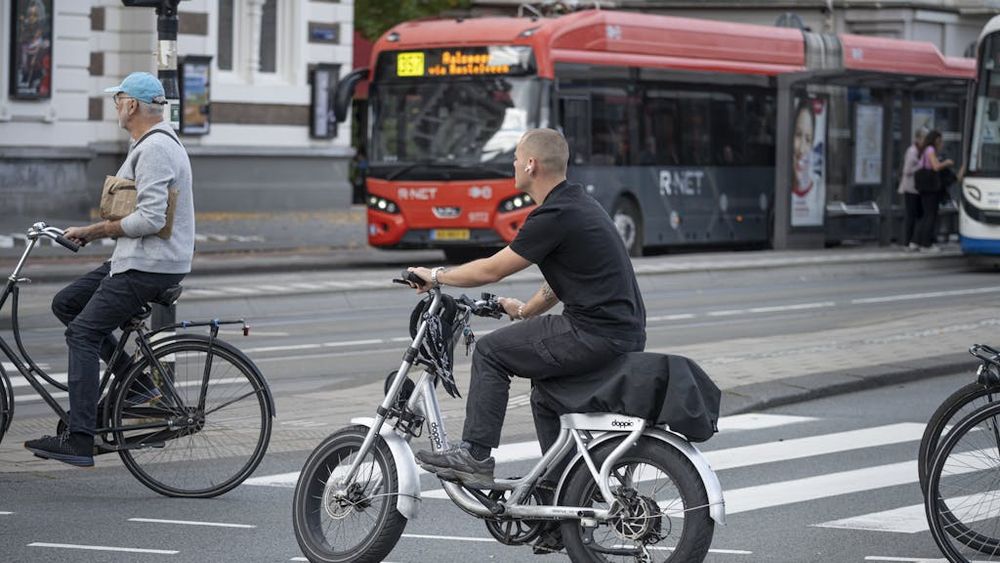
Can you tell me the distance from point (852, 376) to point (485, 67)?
39.7ft

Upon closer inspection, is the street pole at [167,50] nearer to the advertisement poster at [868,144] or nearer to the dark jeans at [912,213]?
the dark jeans at [912,213]

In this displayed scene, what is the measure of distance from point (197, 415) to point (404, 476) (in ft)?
6.67

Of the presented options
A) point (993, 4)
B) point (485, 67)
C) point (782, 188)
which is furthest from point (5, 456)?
point (993, 4)

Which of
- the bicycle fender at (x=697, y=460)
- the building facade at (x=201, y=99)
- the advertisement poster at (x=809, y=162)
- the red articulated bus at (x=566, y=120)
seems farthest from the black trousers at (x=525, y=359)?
the building facade at (x=201, y=99)

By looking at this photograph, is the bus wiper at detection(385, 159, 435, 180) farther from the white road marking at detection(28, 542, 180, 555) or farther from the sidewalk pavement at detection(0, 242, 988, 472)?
the white road marking at detection(28, 542, 180, 555)

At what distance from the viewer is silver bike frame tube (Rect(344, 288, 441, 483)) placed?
6234 millimetres

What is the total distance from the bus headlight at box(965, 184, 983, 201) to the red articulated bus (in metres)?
3.94

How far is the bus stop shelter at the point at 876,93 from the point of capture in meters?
27.5

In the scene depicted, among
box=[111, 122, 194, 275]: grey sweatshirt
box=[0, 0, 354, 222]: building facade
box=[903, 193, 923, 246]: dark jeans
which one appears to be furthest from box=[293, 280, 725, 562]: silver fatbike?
box=[0, 0, 354, 222]: building facade

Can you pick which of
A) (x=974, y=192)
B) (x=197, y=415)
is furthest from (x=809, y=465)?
(x=974, y=192)

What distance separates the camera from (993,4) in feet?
163

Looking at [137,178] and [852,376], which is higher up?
[137,178]

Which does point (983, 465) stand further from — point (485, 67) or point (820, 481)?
point (485, 67)

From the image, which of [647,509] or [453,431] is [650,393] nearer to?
[647,509]
